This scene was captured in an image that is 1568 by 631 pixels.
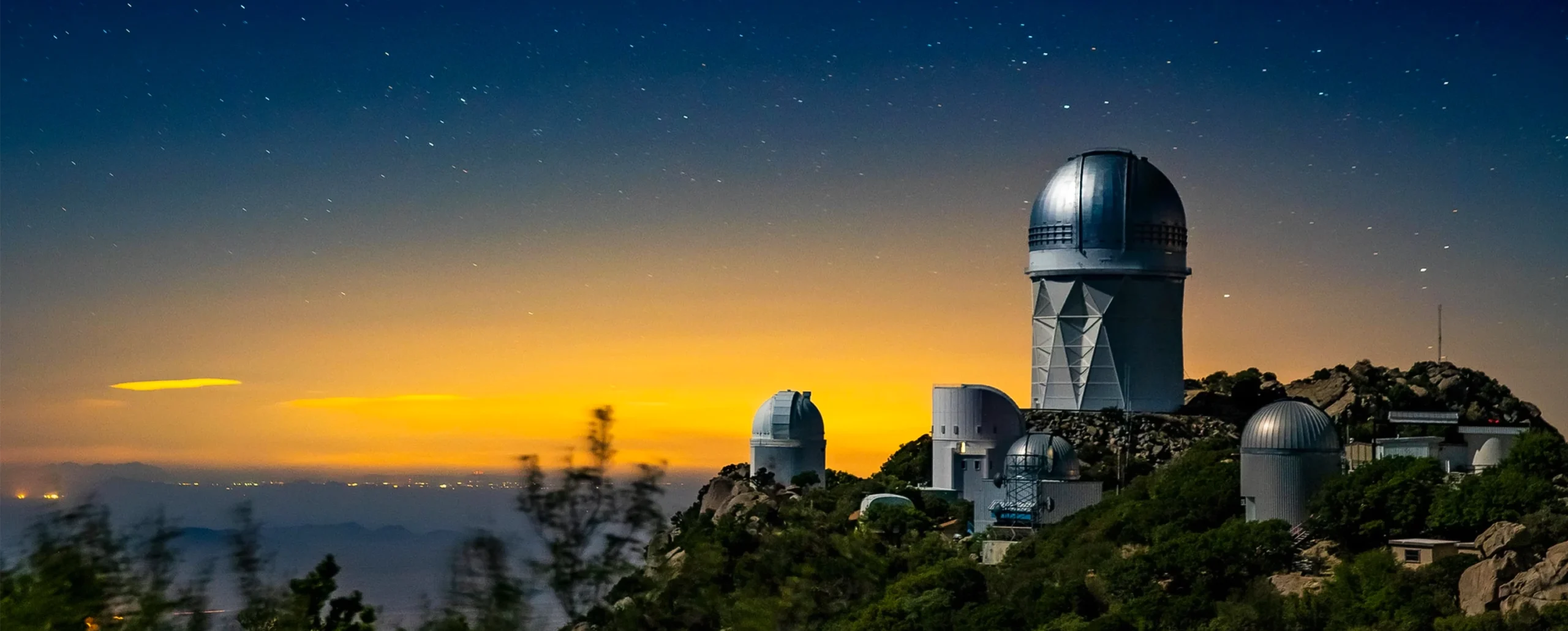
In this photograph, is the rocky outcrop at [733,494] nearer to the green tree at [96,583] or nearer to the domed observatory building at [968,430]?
the domed observatory building at [968,430]

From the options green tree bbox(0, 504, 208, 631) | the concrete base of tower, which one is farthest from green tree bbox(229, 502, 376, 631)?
the concrete base of tower

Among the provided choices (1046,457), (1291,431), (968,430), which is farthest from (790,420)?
(1291,431)

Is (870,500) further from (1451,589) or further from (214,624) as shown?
(214,624)

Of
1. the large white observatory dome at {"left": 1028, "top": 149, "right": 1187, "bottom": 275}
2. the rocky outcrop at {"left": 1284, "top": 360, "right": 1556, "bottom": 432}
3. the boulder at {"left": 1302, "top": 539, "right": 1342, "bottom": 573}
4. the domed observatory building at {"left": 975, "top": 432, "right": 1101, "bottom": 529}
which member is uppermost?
the large white observatory dome at {"left": 1028, "top": 149, "right": 1187, "bottom": 275}

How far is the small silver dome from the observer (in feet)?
163

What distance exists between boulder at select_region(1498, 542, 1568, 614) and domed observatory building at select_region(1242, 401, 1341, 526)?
702 cm

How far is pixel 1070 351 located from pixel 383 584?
30.9 metres

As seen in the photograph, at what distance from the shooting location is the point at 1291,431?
39719 millimetres

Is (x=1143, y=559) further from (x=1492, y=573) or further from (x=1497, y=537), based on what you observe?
(x=1492, y=573)

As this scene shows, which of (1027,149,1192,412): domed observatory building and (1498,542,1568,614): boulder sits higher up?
(1027,149,1192,412): domed observatory building

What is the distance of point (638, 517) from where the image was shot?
61.8 feet

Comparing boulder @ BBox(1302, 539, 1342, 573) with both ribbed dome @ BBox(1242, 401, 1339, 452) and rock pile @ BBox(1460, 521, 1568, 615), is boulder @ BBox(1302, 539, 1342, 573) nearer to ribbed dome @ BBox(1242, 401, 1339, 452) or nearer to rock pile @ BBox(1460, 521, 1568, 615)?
ribbed dome @ BBox(1242, 401, 1339, 452)

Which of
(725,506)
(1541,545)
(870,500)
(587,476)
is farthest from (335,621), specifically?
(725,506)

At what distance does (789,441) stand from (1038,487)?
18147 millimetres
